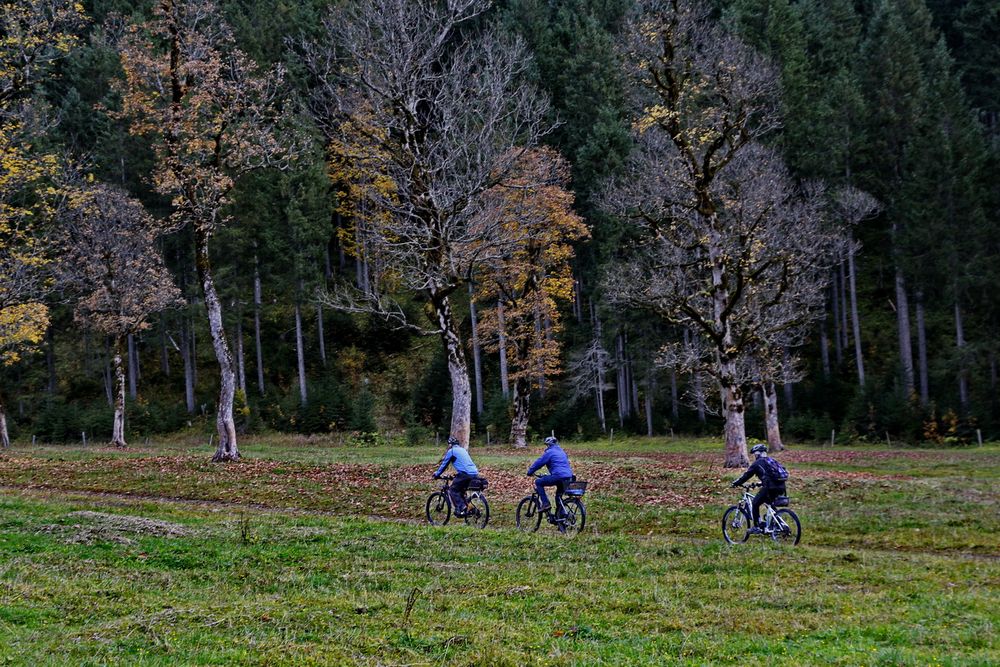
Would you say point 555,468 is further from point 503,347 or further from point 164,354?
point 164,354

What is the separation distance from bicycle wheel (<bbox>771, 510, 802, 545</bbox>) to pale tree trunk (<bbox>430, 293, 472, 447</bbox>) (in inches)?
481

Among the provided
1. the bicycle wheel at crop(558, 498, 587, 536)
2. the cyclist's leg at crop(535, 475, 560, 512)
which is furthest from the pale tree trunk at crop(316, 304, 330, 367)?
the bicycle wheel at crop(558, 498, 587, 536)

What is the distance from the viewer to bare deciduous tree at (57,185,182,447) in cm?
4534

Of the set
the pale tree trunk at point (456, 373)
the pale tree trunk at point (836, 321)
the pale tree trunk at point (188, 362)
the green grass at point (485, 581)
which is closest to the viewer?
the green grass at point (485, 581)

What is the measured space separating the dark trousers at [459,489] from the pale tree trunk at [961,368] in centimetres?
4006

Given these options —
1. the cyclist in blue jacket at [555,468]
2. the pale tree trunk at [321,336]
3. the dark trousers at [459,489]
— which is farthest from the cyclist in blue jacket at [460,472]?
the pale tree trunk at [321,336]

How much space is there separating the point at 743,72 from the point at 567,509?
794 inches

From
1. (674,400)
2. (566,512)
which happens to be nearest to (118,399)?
(566,512)

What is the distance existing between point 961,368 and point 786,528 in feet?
124

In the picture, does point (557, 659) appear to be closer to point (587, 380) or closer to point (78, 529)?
point (78, 529)

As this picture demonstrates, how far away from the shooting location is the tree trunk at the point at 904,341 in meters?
51.1

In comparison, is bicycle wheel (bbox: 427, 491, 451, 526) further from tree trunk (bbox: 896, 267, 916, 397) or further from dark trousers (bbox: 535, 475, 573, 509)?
tree trunk (bbox: 896, 267, 916, 397)

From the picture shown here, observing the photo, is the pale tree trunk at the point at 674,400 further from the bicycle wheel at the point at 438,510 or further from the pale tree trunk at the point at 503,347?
the bicycle wheel at the point at 438,510

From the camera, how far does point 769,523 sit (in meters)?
17.5
